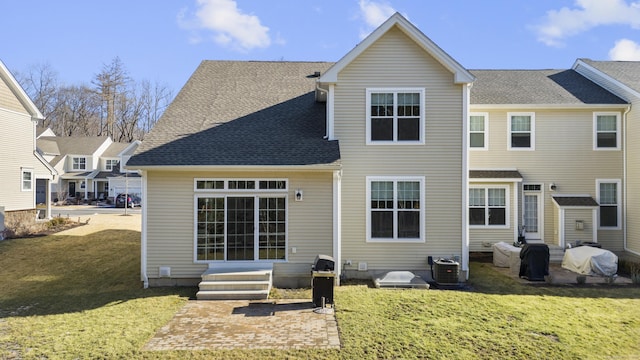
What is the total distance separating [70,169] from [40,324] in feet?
130

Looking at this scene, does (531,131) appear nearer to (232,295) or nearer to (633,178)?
(633,178)

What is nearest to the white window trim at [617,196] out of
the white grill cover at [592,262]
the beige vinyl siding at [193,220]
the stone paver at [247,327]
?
the white grill cover at [592,262]

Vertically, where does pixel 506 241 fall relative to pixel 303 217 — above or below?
below

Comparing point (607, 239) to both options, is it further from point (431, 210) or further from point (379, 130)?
point (379, 130)

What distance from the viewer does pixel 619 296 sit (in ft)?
30.1

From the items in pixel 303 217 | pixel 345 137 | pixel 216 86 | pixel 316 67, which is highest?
pixel 316 67

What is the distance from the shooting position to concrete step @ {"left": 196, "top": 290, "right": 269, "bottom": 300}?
879cm

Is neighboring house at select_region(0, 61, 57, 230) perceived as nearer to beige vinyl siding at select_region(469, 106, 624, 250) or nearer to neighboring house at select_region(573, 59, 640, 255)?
beige vinyl siding at select_region(469, 106, 624, 250)

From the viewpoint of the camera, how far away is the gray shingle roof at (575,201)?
43.5 feet

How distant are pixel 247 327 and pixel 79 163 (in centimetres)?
4201

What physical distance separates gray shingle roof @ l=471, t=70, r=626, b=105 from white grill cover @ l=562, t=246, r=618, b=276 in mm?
5803

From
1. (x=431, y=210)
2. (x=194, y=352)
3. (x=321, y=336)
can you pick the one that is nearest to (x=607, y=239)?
(x=431, y=210)

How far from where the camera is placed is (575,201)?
1338 centimetres

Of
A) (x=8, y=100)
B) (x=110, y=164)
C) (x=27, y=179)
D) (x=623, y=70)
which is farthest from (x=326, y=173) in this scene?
(x=110, y=164)
